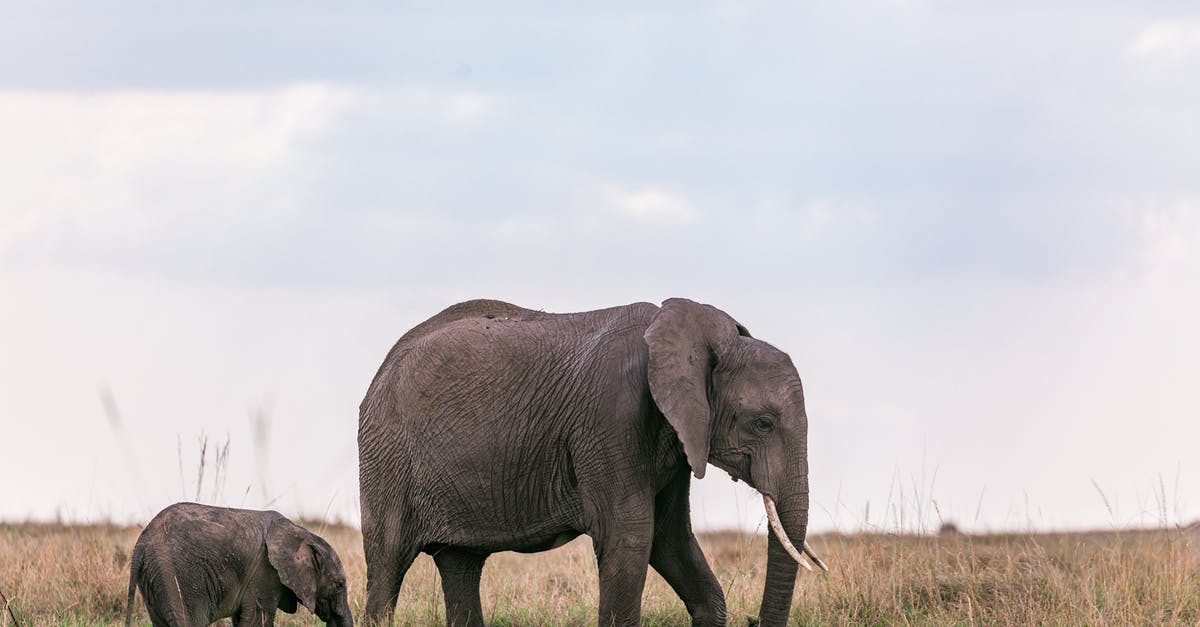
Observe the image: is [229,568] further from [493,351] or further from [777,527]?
[777,527]

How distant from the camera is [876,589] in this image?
12633mm

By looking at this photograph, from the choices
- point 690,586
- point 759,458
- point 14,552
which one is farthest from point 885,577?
point 14,552

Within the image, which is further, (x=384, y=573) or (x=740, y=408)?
(x=384, y=573)

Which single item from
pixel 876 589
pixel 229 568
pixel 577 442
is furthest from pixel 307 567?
pixel 876 589

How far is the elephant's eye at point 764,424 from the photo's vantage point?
33.9ft

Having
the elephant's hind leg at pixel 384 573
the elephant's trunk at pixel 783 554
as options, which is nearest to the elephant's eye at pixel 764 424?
the elephant's trunk at pixel 783 554

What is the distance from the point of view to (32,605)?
507 inches

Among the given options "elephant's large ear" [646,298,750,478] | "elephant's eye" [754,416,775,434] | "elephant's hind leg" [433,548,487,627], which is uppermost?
"elephant's large ear" [646,298,750,478]

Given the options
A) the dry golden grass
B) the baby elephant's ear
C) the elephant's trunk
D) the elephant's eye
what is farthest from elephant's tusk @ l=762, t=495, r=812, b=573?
the baby elephant's ear

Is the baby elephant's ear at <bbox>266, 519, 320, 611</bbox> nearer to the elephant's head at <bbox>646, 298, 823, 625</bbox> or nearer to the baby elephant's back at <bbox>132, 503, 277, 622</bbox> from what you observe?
the baby elephant's back at <bbox>132, 503, 277, 622</bbox>

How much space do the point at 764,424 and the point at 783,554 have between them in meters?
0.86

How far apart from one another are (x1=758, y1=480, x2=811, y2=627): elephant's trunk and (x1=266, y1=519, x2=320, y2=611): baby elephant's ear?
2922 millimetres

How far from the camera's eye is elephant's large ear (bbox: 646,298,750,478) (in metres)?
10.2

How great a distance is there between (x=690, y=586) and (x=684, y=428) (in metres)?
1.71
